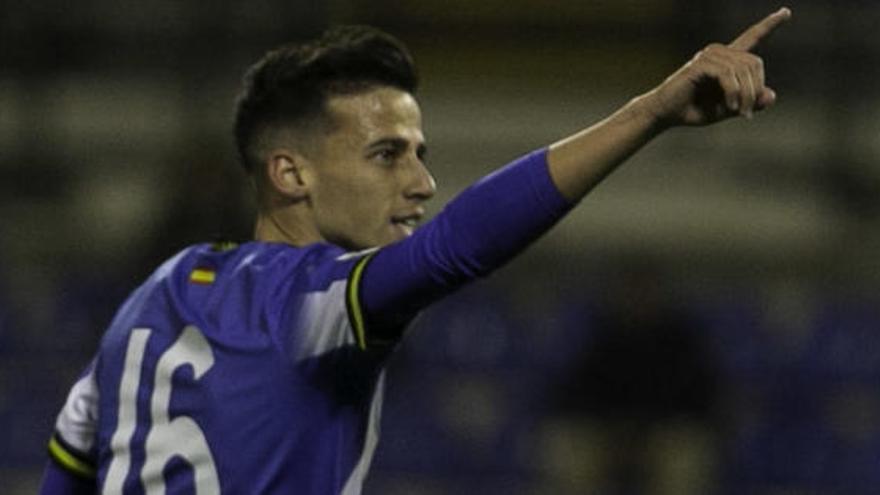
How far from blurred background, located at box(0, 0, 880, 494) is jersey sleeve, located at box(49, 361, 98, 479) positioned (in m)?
3.67

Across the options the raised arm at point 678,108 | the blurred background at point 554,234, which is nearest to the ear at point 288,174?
the raised arm at point 678,108

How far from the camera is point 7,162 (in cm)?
965

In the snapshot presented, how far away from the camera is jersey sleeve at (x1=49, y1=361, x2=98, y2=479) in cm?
→ 362

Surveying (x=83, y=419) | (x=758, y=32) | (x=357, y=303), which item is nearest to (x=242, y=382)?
(x=357, y=303)

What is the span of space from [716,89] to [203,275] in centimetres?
97

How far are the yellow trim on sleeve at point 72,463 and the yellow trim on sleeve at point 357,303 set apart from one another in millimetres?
665

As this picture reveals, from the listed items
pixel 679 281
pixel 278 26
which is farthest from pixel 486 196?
pixel 278 26

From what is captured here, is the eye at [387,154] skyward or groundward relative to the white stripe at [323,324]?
skyward

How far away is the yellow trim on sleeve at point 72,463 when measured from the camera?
3.63 m

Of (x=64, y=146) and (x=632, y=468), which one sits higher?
(x=64, y=146)

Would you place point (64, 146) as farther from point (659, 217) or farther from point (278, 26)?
point (659, 217)

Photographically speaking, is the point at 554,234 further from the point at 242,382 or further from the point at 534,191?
the point at 534,191

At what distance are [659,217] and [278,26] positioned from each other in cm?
194

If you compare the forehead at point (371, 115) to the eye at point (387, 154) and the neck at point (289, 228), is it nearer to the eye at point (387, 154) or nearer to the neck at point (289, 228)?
the eye at point (387, 154)
